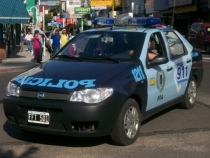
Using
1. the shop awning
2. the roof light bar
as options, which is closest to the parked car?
the shop awning

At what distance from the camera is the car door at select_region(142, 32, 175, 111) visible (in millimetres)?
6168

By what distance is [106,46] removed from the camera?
21.1 feet

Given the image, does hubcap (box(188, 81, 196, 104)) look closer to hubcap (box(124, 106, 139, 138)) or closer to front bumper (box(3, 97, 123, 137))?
hubcap (box(124, 106, 139, 138))

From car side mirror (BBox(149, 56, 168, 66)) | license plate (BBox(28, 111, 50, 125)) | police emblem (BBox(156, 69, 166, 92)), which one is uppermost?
car side mirror (BBox(149, 56, 168, 66))

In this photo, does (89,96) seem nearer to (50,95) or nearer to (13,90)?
(50,95)

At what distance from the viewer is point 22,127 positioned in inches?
216

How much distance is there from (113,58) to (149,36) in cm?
76

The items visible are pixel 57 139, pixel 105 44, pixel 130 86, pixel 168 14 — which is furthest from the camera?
pixel 168 14

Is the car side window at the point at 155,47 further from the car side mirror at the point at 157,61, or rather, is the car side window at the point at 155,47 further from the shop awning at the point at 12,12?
the shop awning at the point at 12,12

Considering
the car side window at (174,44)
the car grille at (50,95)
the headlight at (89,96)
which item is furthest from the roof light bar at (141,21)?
the car grille at (50,95)

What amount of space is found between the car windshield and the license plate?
1261 mm

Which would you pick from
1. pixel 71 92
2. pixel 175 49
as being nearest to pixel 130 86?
pixel 71 92

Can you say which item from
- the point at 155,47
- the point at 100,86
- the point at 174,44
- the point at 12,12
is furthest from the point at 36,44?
the point at 100,86

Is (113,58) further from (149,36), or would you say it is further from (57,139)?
(57,139)
